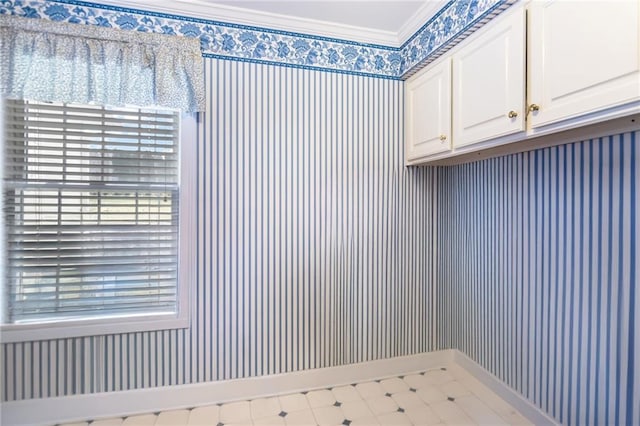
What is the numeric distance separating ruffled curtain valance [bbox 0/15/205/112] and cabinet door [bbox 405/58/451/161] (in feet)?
4.62

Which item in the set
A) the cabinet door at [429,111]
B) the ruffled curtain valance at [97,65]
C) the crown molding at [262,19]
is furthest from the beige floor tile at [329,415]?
the crown molding at [262,19]

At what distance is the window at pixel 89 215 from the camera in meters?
1.84

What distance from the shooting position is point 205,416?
6.36 feet

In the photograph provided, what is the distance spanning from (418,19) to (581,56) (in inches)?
45.4

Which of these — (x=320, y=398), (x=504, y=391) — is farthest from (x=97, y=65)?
(x=504, y=391)

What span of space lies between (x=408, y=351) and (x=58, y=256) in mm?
2402

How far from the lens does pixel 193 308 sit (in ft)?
6.73

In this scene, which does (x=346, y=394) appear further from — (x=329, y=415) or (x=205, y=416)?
(x=205, y=416)

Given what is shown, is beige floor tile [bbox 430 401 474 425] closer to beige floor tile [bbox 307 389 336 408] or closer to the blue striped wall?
the blue striped wall

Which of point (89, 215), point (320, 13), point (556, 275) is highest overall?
point (320, 13)

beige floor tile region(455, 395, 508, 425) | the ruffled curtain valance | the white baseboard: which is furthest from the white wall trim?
the ruffled curtain valance

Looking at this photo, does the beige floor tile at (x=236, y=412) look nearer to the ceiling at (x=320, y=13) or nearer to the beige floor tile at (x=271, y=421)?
the beige floor tile at (x=271, y=421)

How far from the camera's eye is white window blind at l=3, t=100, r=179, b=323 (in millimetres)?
1838

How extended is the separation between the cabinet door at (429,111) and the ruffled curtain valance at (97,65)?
141 cm
